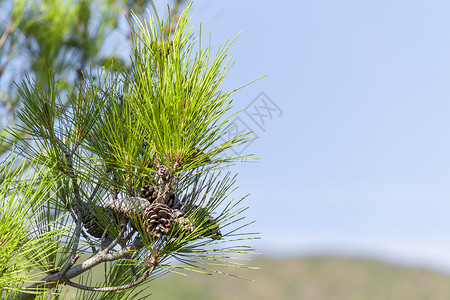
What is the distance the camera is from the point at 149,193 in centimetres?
171

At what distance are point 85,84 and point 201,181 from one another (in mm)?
546

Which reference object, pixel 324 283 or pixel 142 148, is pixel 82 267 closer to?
pixel 142 148

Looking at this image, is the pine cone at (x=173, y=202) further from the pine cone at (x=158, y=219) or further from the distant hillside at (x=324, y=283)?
the distant hillside at (x=324, y=283)

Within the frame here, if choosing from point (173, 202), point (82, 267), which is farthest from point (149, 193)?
point (82, 267)

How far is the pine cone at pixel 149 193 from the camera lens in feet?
5.61

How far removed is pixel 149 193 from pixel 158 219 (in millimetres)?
140

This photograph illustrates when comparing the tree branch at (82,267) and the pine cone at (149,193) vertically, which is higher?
the pine cone at (149,193)

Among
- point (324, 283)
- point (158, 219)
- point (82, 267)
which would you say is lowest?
point (82, 267)

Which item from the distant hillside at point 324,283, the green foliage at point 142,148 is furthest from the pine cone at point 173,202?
the distant hillside at point 324,283

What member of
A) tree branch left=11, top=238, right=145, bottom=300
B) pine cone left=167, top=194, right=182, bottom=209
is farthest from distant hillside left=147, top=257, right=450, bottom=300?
pine cone left=167, top=194, right=182, bottom=209

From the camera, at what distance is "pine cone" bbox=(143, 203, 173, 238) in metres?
1.59

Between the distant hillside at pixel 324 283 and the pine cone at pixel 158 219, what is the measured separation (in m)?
80.9

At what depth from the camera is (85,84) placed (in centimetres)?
185

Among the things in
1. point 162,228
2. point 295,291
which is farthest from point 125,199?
point 295,291
